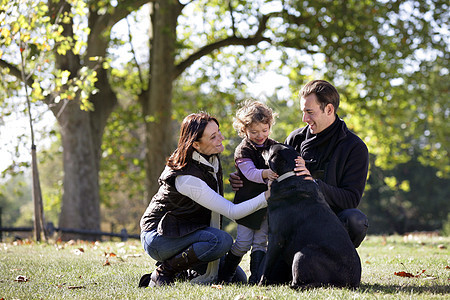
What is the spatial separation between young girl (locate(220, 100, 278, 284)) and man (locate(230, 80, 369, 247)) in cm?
16

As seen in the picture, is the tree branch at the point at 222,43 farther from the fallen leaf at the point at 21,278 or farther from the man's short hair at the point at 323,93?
the fallen leaf at the point at 21,278

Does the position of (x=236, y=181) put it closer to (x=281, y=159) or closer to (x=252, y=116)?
(x=252, y=116)

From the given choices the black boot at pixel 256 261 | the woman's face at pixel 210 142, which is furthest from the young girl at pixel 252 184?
the woman's face at pixel 210 142

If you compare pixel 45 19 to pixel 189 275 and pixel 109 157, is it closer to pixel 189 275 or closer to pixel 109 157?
pixel 189 275

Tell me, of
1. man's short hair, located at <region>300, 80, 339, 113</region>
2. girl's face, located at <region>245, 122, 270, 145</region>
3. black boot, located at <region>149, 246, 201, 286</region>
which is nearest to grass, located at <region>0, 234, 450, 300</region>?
black boot, located at <region>149, 246, 201, 286</region>

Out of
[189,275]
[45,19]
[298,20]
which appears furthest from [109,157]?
[189,275]

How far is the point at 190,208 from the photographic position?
456 centimetres

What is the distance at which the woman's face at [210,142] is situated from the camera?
4.57 meters

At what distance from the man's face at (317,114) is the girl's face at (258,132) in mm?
387

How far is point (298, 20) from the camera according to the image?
45.0ft

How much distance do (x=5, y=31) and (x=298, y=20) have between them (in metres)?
7.78

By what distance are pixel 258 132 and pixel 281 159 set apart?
67 cm

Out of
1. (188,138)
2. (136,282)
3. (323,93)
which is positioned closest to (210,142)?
(188,138)

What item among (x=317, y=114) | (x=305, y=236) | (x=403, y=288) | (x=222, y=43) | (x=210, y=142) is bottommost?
(x=403, y=288)
